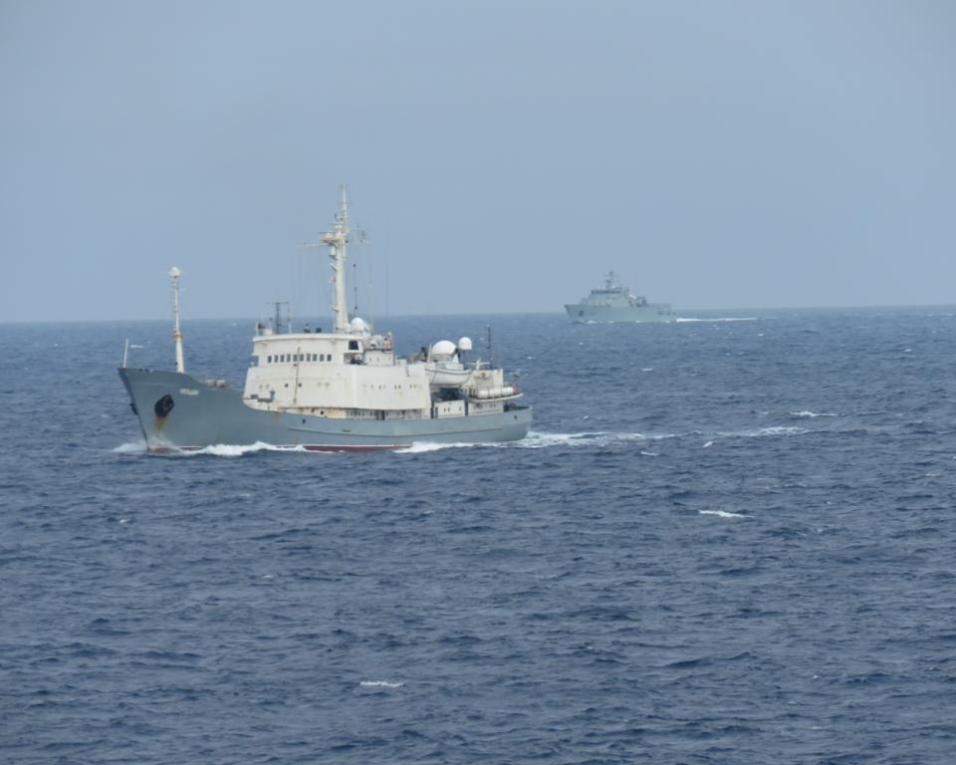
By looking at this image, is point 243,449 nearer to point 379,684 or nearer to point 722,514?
point 722,514

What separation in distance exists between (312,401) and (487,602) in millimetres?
31988

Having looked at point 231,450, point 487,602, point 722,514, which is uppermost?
point 231,450

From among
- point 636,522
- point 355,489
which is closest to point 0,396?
point 355,489

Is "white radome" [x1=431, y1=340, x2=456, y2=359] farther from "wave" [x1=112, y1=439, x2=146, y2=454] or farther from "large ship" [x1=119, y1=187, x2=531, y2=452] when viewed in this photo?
"wave" [x1=112, y1=439, x2=146, y2=454]

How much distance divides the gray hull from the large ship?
4cm

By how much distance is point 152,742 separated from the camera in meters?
33.6

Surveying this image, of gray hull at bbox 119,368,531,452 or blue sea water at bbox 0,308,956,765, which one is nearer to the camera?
blue sea water at bbox 0,308,956,765

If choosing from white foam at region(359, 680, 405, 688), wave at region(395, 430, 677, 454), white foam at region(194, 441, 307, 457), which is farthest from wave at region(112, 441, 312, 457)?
white foam at region(359, 680, 405, 688)

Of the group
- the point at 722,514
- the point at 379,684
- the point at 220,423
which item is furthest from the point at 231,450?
the point at 379,684

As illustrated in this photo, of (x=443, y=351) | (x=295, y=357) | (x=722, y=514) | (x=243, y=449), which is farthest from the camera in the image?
(x=443, y=351)

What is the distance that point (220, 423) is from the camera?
74312 millimetres

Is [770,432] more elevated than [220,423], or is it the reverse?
[220,423]

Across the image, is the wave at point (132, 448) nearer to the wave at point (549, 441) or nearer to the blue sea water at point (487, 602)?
the blue sea water at point (487, 602)

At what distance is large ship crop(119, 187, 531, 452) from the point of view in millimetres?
73812
